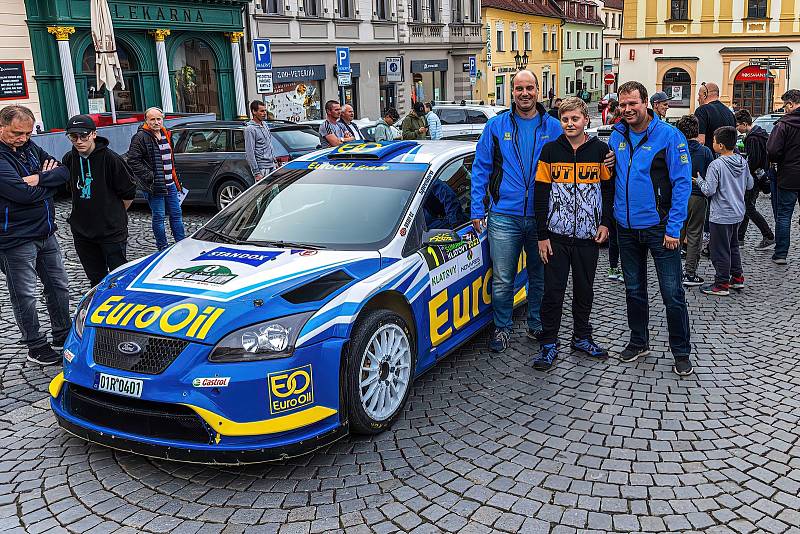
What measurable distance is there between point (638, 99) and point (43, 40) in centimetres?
1953

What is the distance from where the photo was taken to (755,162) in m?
8.96

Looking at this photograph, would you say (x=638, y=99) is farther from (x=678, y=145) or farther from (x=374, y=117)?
(x=374, y=117)

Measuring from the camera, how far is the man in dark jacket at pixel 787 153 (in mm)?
8320

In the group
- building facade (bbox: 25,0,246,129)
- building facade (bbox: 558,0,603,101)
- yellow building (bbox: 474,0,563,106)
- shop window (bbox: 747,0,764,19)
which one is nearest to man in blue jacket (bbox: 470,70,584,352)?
building facade (bbox: 25,0,246,129)

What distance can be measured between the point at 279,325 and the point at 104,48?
555 inches

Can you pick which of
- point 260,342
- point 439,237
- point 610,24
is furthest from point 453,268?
point 610,24

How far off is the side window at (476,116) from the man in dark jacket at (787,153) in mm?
14100

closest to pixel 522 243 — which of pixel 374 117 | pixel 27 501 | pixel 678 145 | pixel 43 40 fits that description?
pixel 678 145

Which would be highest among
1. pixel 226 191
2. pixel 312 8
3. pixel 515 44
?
pixel 312 8

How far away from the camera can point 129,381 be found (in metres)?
3.92

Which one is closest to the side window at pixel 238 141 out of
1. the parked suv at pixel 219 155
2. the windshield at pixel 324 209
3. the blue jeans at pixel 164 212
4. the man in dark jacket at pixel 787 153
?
the parked suv at pixel 219 155

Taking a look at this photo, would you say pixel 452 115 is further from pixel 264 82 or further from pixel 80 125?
pixel 80 125

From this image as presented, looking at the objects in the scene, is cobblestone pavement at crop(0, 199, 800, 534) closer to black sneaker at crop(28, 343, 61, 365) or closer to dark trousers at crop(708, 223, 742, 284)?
black sneaker at crop(28, 343, 61, 365)

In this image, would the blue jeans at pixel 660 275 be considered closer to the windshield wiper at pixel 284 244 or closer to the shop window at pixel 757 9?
the windshield wiper at pixel 284 244
